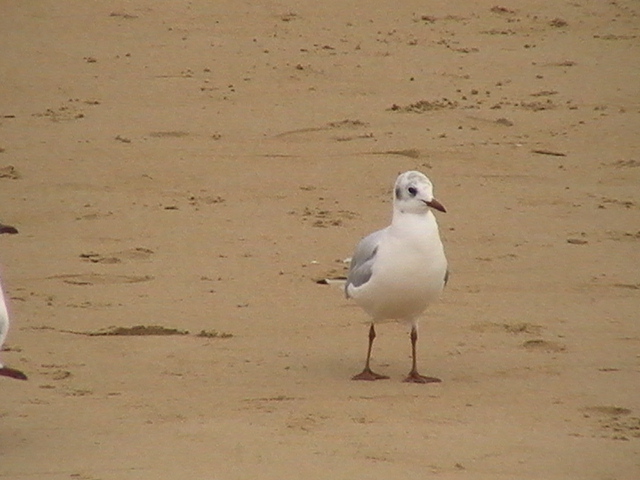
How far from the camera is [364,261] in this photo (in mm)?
7805

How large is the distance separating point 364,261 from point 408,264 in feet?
1.02

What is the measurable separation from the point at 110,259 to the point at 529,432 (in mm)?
3490

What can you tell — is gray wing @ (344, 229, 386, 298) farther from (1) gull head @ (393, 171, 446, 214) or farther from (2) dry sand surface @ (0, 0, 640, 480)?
(2) dry sand surface @ (0, 0, 640, 480)

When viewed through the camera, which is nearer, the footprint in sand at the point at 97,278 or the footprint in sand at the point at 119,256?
the footprint in sand at the point at 97,278

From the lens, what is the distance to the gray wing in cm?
773

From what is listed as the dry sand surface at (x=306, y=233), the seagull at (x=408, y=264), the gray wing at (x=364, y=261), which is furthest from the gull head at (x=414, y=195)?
the dry sand surface at (x=306, y=233)

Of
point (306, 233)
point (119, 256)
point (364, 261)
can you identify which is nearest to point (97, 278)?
point (119, 256)

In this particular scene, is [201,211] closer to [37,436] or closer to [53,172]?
[53,172]

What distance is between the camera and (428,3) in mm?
15680

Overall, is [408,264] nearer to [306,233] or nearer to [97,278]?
[97,278]

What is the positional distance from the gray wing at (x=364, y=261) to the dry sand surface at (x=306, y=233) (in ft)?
1.25

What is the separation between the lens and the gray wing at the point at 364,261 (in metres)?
7.73

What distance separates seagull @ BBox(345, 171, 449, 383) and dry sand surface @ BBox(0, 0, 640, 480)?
0.31 metres

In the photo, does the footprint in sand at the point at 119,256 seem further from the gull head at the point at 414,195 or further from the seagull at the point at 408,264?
the gull head at the point at 414,195
